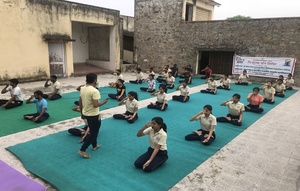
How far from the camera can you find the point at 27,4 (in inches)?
474

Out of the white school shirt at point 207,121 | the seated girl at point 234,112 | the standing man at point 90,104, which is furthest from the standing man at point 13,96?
the seated girl at point 234,112

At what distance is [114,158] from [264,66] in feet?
42.5

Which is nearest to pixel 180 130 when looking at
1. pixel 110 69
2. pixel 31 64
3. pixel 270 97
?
pixel 270 97

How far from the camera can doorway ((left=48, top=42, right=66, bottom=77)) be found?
1401cm

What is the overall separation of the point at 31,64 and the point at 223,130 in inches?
419

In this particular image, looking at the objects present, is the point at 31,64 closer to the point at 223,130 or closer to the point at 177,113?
the point at 177,113

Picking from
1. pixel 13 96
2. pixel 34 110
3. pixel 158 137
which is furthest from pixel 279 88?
pixel 13 96

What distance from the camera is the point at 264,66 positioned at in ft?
47.9

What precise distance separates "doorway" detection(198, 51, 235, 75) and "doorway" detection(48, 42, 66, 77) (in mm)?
9257

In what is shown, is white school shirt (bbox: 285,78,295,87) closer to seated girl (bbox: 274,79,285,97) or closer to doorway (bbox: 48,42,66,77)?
seated girl (bbox: 274,79,285,97)

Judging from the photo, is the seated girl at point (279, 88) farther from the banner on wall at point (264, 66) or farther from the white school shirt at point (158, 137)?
the white school shirt at point (158, 137)

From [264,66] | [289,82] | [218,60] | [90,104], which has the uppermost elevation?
[218,60]

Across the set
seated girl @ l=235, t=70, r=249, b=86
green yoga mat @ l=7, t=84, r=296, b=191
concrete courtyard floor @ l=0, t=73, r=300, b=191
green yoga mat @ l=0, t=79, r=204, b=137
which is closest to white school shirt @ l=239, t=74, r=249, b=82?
seated girl @ l=235, t=70, r=249, b=86

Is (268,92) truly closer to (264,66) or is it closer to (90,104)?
(264,66)
